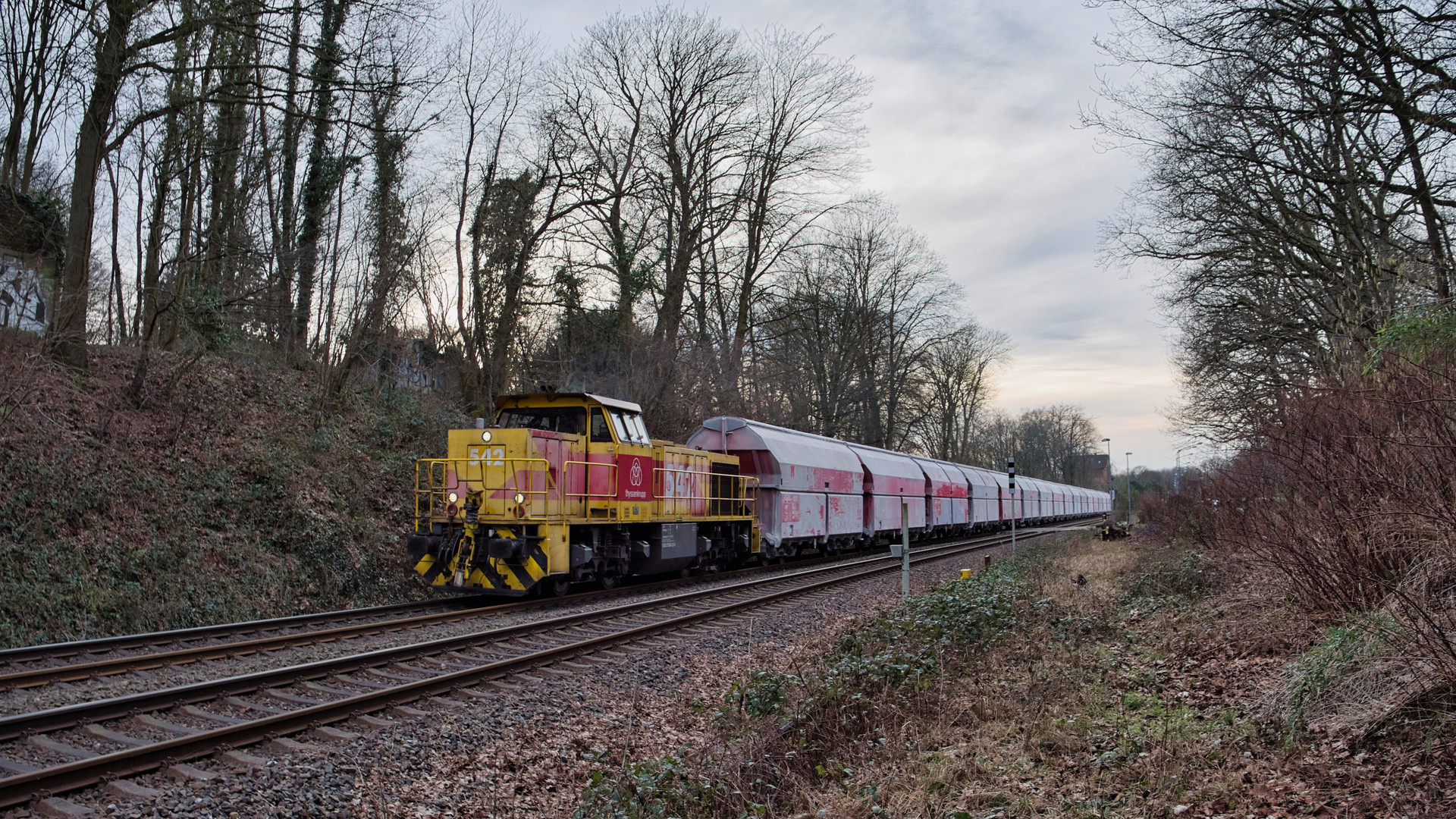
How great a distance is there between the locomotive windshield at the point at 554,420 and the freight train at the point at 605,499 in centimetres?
2

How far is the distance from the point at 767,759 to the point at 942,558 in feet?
59.3

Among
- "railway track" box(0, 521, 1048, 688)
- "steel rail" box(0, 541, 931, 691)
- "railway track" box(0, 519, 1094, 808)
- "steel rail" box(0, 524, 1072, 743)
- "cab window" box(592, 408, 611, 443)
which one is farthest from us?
"cab window" box(592, 408, 611, 443)

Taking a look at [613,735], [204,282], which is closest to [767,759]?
[613,735]

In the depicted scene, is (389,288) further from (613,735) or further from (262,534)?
(613,735)

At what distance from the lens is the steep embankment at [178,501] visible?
10.1 metres

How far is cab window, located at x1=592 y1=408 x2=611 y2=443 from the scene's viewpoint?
13.6 meters


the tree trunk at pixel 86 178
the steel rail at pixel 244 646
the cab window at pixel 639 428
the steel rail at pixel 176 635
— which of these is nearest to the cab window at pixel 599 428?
the cab window at pixel 639 428

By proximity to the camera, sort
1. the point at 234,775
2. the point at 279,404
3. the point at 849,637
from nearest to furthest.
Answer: the point at 234,775 < the point at 849,637 < the point at 279,404

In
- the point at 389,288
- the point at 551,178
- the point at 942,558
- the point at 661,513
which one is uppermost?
the point at 551,178

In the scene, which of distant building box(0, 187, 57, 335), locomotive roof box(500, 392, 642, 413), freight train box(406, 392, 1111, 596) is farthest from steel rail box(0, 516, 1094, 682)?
distant building box(0, 187, 57, 335)

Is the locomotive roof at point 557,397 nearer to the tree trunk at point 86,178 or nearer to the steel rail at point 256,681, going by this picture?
the steel rail at point 256,681

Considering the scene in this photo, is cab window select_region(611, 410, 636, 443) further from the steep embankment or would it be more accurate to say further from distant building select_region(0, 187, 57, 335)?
distant building select_region(0, 187, 57, 335)

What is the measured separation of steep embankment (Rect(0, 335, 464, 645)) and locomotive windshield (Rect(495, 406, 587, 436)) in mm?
3286

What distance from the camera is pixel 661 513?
14.8 m
